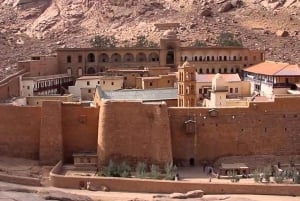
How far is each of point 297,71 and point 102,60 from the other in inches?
606

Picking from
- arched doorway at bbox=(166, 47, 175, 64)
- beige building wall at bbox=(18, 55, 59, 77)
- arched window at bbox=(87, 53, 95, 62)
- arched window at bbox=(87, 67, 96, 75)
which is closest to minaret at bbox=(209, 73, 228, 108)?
beige building wall at bbox=(18, 55, 59, 77)

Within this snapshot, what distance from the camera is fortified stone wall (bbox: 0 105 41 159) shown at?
34.8 m

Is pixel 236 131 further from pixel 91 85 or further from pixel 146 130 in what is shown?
pixel 91 85

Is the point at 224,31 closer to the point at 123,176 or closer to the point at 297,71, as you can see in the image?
the point at 297,71

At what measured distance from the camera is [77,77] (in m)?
53.0

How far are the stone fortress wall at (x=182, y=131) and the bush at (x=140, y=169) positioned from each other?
1.63m

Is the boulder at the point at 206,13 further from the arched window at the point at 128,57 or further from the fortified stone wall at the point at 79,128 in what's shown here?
the fortified stone wall at the point at 79,128

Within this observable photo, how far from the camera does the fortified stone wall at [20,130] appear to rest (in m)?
34.8

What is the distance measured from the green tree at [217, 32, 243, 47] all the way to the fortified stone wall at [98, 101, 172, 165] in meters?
24.5

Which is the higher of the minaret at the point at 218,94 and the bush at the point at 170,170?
the minaret at the point at 218,94

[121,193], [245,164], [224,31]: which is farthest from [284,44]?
[121,193]

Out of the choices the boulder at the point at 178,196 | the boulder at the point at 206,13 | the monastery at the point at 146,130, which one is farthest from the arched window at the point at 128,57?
the boulder at the point at 178,196

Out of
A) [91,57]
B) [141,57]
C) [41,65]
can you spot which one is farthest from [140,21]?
[41,65]

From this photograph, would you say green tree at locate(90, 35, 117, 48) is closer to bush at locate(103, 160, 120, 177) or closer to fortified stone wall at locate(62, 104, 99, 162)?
fortified stone wall at locate(62, 104, 99, 162)
